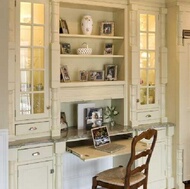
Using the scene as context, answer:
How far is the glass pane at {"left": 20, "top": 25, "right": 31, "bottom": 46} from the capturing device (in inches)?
124

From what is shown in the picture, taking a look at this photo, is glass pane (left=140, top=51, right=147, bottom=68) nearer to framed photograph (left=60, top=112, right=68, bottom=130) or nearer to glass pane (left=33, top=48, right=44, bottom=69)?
framed photograph (left=60, top=112, right=68, bottom=130)

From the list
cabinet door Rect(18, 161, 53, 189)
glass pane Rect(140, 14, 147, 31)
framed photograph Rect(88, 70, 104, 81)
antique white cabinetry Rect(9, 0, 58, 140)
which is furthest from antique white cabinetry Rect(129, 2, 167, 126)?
cabinet door Rect(18, 161, 53, 189)

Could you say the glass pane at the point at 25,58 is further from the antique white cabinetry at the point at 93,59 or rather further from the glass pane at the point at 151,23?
the glass pane at the point at 151,23

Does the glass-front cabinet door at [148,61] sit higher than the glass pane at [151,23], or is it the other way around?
the glass pane at [151,23]

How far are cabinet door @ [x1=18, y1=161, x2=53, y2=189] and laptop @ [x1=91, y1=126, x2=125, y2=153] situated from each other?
52cm

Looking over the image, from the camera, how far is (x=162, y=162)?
399 cm

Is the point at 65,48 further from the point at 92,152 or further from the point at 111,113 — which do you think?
the point at 92,152

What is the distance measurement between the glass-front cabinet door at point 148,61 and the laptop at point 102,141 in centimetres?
72

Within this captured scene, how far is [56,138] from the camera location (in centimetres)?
325

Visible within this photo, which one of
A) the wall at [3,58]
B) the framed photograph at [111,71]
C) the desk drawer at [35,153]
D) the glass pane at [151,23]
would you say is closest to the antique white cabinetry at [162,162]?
the framed photograph at [111,71]

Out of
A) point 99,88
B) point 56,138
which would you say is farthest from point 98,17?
point 56,138

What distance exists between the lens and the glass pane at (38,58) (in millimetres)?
3256

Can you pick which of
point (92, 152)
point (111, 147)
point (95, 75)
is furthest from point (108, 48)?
point (92, 152)

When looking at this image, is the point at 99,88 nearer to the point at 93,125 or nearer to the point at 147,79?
the point at 93,125
